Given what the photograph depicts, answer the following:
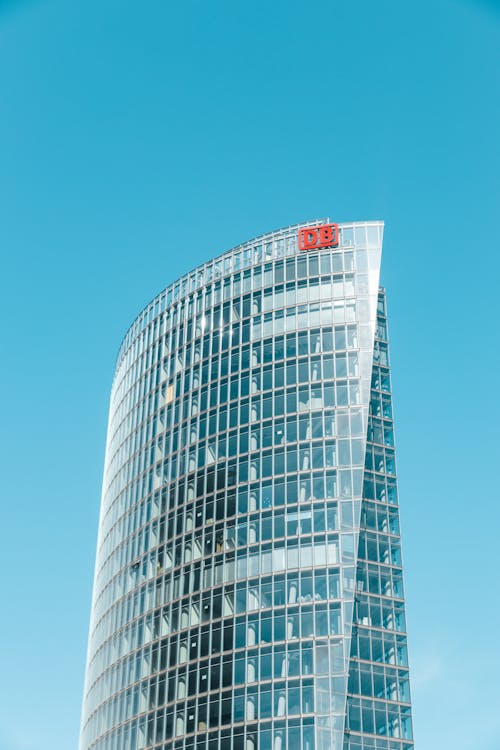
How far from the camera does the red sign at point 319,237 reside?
135m

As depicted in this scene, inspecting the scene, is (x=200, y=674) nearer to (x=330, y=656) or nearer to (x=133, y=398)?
(x=330, y=656)

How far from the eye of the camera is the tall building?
364ft

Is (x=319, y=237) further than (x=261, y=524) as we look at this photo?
Yes

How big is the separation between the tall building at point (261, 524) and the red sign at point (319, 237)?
22cm

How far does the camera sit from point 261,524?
12094 cm

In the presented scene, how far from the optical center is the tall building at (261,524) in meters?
111

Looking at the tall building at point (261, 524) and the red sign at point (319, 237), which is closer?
the tall building at point (261, 524)

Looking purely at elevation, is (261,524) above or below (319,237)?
below

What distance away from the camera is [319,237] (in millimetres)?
135750

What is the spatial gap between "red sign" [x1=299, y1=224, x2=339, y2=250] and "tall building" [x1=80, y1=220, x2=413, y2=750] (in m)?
0.22

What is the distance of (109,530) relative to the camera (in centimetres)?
15062

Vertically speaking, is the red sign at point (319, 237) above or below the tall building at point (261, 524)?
above

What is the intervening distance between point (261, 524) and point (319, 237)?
125ft

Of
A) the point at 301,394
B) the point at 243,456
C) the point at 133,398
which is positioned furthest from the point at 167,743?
the point at 133,398
